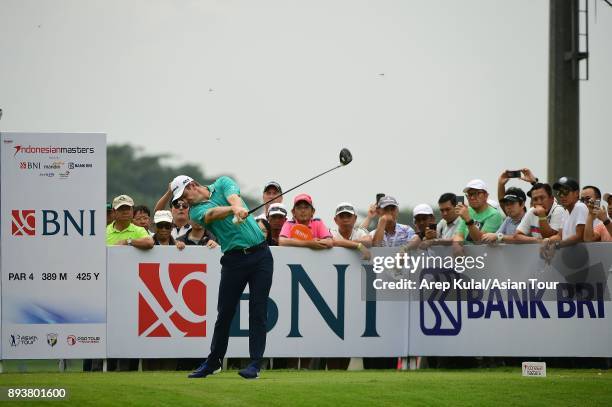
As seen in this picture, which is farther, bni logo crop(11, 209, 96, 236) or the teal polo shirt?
bni logo crop(11, 209, 96, 236)

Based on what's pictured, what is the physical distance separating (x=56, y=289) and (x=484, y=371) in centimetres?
545

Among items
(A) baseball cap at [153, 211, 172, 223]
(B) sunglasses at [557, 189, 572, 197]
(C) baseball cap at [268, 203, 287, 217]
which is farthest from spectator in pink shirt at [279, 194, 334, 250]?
(B) sunglasses at [557, 189, 572, 197]

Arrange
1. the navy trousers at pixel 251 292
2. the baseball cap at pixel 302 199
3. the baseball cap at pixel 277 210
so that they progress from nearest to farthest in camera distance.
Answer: the navy trousers at pixel 251 292, the baseball cap at pixel 302 199, the baseball cap at pixel 277 210

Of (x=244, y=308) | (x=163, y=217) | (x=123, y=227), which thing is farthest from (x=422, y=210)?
(x=123, y=227)

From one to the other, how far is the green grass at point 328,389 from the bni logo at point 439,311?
151 centimetres

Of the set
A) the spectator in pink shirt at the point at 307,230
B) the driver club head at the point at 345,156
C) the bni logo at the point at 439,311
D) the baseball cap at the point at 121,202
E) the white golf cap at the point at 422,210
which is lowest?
the bni logo at the point at 439,311

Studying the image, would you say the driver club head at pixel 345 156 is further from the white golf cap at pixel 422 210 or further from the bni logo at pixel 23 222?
the bni logo at pixel 23 222

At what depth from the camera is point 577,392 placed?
13.3m

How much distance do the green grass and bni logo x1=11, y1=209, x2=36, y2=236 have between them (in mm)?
1839

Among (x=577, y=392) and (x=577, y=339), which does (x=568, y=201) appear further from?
(x=577, y=392)

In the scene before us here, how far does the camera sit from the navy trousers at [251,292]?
1402 cm

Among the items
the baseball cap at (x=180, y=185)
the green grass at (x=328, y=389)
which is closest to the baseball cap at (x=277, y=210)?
the green grass at (x=328, y=389)

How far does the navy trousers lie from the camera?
14.0m

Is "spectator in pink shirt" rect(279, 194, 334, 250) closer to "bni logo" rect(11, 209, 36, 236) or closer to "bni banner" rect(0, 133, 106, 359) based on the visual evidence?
"bni banner" rect(0, 133, 106, 359)
